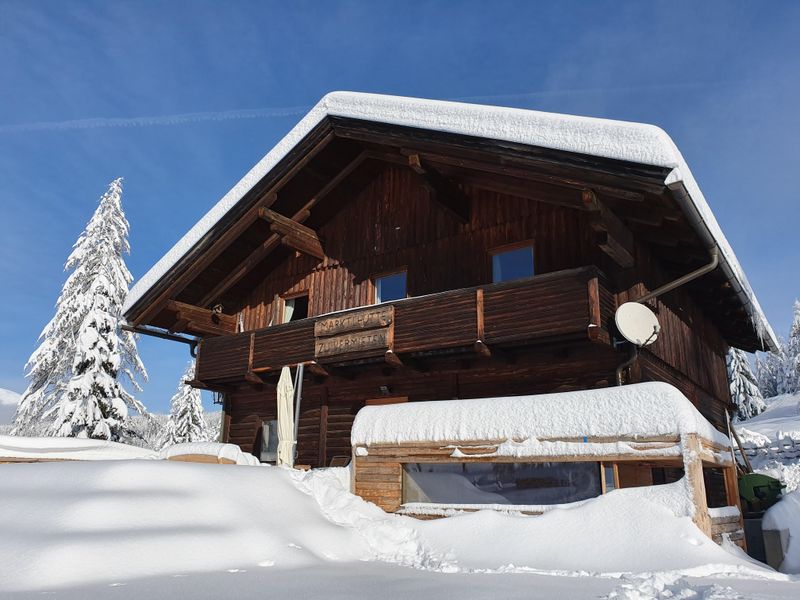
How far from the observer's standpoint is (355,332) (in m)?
12.7

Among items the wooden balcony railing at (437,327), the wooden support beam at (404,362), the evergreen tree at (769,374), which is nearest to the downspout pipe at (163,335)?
the wooden balcony railing at (437,327)

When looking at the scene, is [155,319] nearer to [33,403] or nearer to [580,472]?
[33,403]

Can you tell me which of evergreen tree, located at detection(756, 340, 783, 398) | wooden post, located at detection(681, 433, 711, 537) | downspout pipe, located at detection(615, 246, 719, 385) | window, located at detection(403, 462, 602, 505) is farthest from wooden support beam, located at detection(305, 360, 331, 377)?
evergreen tree, located at detection(756, 340, 783, 398)

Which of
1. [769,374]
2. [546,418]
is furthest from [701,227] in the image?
[769,374]

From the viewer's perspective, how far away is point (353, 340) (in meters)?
12.6

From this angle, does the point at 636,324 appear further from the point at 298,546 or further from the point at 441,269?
the point at 298,546

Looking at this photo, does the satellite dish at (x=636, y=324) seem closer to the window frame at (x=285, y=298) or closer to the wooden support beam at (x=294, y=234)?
the wooden support beam at (x=294, y=234)

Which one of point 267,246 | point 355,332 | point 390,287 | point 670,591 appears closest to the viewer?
point 670,591

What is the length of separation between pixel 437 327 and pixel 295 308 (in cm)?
592

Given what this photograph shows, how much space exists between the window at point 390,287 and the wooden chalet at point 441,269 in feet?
0.18

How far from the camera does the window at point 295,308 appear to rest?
1598 cm

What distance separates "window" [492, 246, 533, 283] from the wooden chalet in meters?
0.03

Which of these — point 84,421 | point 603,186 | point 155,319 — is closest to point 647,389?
point 603,186

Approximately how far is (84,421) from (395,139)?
14348mm
